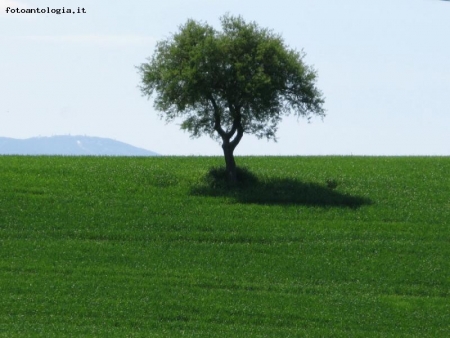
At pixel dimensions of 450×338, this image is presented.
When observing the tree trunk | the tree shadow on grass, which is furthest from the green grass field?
the tree trunk

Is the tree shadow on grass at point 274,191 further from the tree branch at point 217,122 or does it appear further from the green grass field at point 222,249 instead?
the tree branch at point 217,122

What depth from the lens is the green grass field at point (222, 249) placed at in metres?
28.1

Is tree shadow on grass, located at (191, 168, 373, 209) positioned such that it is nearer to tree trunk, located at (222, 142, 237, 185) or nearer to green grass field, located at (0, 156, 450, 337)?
green grass field, located at (0, 156, 450, 337)

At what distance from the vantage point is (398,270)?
112 ft

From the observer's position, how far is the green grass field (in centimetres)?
2811

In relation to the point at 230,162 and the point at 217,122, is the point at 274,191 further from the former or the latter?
the point at 217,122

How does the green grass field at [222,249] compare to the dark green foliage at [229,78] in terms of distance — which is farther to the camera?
the dark green foliage at [229,78]

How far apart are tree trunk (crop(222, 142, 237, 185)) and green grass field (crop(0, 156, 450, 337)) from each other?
1.15 m

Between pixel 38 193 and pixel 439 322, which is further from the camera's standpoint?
pixel 38 193

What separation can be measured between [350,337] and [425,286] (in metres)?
7.35

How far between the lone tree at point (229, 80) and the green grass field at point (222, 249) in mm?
3034

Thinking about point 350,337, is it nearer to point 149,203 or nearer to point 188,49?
point 149,203

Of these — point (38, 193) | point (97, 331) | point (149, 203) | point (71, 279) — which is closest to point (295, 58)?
point (149, 203)

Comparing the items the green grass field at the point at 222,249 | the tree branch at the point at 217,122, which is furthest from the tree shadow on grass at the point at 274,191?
the tree branch at the point at 217,122
